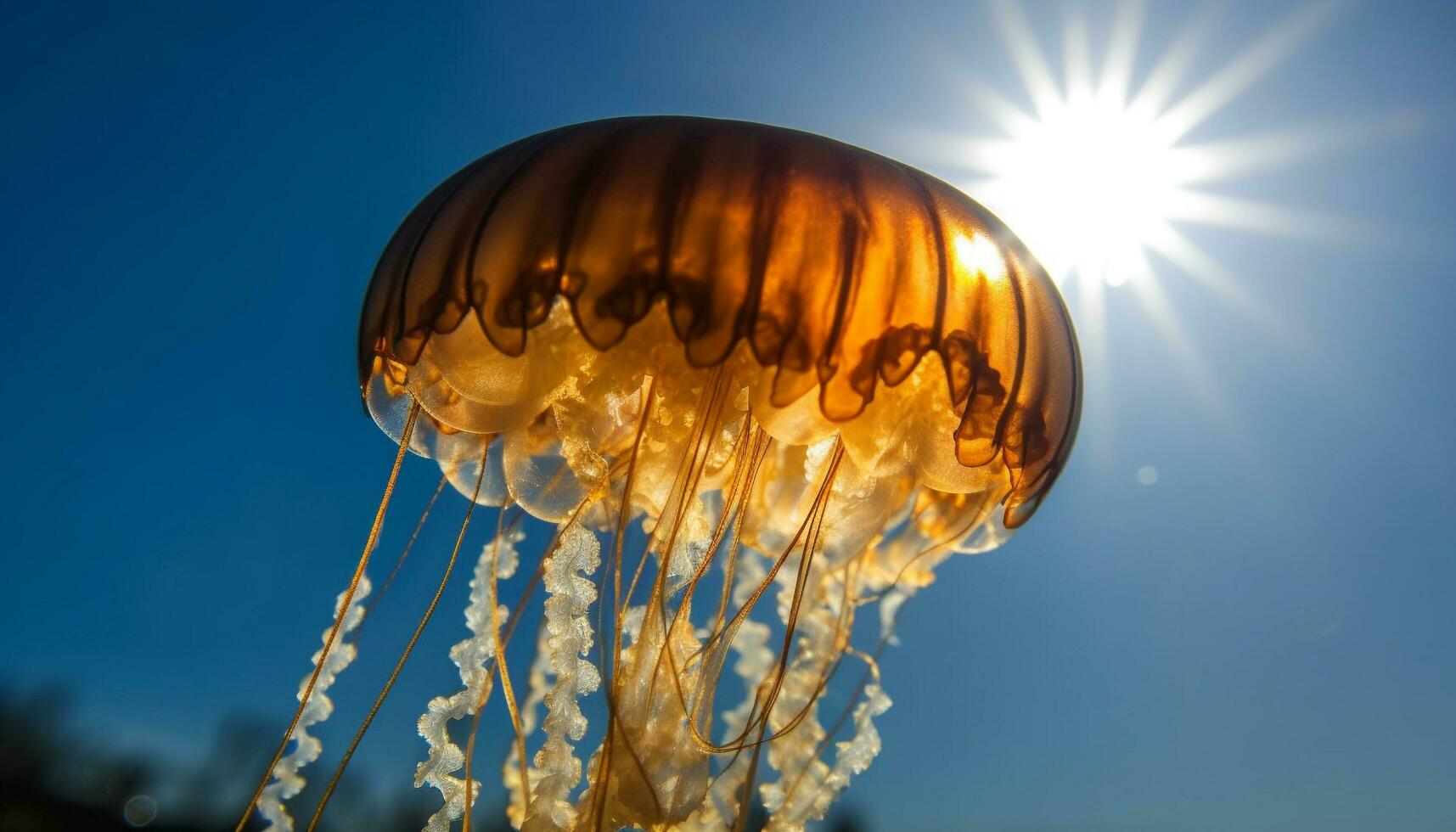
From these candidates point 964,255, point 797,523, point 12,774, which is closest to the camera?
point 964,255

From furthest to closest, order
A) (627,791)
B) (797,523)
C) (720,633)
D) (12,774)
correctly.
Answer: (12,774), (797,523), (720,633), (627,791)

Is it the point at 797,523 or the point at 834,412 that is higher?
the point at 797,523

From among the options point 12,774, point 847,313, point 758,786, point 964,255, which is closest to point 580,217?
point 847,313

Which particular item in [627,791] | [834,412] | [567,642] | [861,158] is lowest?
[627,791]

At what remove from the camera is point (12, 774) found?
10.8 m

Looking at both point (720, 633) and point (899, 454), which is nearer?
point (899, 454)

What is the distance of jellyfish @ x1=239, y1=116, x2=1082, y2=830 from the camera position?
70.8 inches

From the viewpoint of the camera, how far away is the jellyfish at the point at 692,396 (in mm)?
1799

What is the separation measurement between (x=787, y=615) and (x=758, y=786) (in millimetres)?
515

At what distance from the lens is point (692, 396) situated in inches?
85.0

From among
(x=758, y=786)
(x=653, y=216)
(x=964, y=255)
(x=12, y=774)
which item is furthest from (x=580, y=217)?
(x=12, y=774)

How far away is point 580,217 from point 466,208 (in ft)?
1.15

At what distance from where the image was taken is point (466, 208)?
6.61 ft

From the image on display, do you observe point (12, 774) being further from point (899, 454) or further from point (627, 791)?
point (899, 454)
